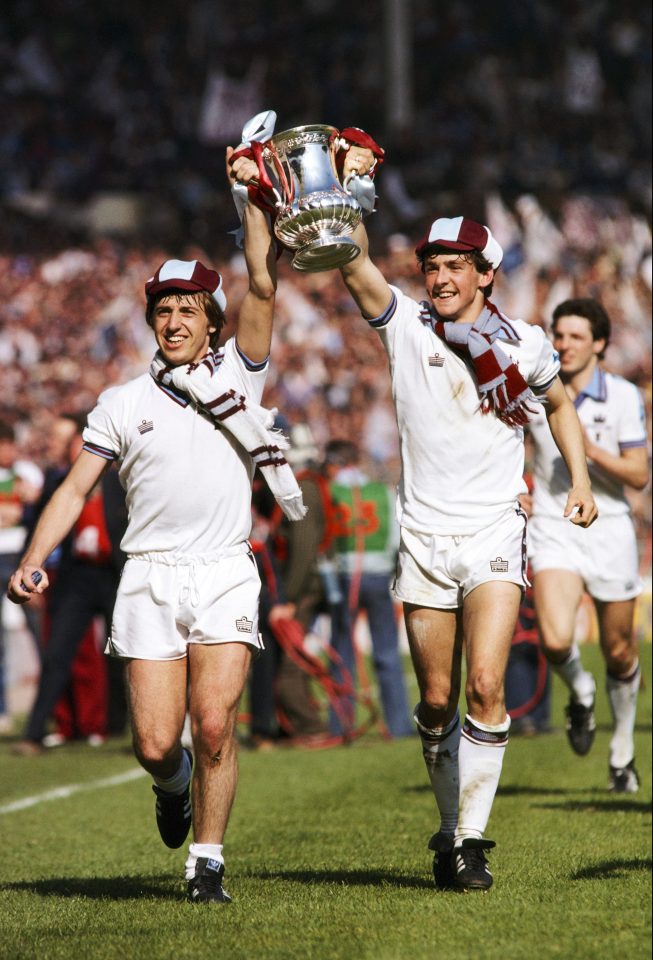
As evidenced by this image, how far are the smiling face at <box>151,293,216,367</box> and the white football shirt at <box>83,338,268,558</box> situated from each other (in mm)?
121

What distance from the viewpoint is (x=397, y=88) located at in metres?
29.0

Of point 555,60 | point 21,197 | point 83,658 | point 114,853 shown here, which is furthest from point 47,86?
point 114,853

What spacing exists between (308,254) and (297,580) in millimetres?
7102

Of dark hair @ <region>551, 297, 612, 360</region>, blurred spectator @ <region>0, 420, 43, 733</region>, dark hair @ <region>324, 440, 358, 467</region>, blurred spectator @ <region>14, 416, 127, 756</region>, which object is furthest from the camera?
blurred spectator @ <region>0, 420, 43, 733</region>

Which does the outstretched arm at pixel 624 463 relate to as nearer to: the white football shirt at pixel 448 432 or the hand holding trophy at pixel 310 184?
the white football shirt at pixel 448 432

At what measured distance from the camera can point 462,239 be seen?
629 cm

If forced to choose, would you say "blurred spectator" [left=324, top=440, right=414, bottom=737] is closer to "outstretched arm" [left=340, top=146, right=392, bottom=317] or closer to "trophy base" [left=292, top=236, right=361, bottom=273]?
"outstretched arm" [left=340, top=146, right=392, bottom=317]

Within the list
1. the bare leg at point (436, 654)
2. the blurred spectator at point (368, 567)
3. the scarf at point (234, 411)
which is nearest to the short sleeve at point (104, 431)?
the scarf at point (234, 411)

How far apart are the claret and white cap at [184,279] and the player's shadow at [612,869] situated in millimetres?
2560

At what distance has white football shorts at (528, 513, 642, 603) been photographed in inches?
356

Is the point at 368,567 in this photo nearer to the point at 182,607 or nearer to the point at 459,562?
the point at 459,562

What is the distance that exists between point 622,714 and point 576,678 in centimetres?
44

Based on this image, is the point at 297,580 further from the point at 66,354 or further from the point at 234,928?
the point at 66,354

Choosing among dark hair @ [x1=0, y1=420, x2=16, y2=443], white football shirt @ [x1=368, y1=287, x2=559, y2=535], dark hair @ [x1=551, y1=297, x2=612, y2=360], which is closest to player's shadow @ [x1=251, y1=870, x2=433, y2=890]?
white football shirt @ [x1=368, y1=287, x2=559, y2=535]
